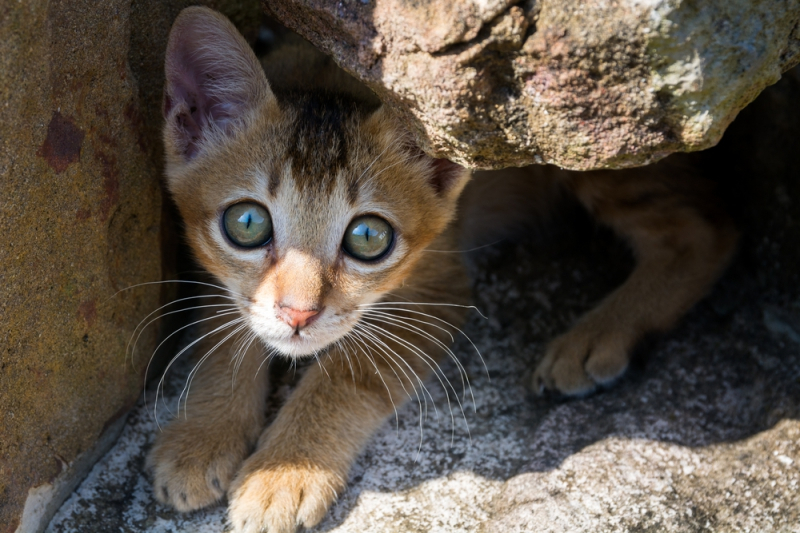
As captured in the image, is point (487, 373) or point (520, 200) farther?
point (520, 200)

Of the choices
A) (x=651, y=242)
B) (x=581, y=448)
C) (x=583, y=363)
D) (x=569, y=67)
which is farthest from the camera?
(x=651, y=242)

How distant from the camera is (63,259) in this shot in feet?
5.58

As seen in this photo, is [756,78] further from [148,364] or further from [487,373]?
[148,364]

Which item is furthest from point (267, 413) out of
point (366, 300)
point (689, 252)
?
point (689, 252)

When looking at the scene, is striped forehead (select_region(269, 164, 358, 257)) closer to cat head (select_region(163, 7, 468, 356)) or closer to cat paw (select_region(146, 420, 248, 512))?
cat head (select_region(163, 7, 468, 356))

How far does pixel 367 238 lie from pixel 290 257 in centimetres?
22

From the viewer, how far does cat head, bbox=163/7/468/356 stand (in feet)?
5.90

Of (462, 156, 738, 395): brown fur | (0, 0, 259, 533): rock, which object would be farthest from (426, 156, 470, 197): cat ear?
(0, 0, 259, 533): rock

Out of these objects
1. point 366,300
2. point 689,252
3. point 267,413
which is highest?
point 689,252

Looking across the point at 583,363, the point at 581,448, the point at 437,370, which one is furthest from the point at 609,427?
the point at 437,370

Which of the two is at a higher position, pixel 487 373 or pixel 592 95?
pixel 592 95

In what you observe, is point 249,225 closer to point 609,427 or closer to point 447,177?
point 447,177

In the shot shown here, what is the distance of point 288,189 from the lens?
1.84m

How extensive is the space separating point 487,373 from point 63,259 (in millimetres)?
1327
